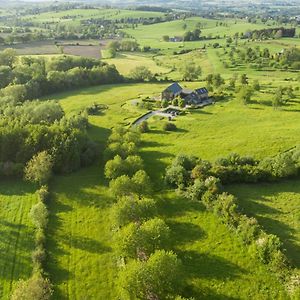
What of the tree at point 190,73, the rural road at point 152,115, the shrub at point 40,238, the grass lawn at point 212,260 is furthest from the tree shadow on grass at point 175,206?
the tree at point 190,73

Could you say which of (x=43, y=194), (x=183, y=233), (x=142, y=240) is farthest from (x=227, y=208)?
(x=43, y=194)

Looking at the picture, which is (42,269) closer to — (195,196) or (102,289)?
(102,289)

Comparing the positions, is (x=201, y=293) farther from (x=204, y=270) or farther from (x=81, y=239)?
(x=81, y=239)

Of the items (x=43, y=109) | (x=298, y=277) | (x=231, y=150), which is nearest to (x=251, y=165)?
(x=231, y=150)

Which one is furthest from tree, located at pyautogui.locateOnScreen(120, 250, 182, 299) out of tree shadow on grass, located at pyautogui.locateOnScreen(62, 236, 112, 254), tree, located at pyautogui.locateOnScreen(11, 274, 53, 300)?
tree shadow on grass, located at pyautogui.locateOnScreen(62, 236, 112, 254)

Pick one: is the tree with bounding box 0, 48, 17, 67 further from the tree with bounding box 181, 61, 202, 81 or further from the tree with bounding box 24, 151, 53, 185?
the tree with bounding box 24, 151, 53, 185

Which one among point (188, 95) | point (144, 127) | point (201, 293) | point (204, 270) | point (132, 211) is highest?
point (188, 95)
